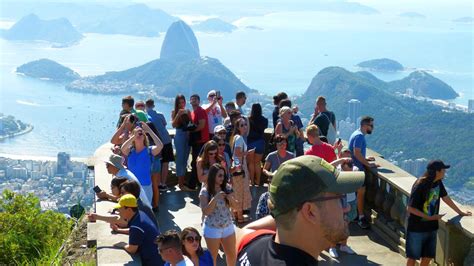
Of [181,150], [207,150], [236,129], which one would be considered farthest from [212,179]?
[181,150]

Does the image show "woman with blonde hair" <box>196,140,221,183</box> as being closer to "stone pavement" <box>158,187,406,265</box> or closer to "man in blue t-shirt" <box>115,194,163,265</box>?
"stone pavement" <box>158,187,406,265</box>

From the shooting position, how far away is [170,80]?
510ft

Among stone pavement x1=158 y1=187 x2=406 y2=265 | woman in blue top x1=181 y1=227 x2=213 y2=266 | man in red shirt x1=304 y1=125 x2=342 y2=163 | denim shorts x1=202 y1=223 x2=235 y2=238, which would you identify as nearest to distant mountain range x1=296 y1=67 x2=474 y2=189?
stone pavement x1=158 y1=187 x2=406 y2=265

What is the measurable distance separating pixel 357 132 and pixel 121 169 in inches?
136

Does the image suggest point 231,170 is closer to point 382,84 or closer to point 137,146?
point 137,146

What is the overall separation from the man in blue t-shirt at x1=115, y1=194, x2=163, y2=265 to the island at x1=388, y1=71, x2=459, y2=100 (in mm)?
151355

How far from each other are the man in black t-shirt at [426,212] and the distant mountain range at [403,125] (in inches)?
2811

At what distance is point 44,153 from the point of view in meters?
127

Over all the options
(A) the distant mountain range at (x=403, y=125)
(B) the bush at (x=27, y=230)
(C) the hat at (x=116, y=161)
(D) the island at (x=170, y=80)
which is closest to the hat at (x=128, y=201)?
(C) the hat at (x=116, y=161)

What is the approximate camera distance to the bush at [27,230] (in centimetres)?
1016

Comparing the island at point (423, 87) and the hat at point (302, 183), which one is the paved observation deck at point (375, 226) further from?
the island at point (423, 87)

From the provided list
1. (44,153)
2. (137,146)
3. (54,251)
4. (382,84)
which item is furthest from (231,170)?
(382,84)

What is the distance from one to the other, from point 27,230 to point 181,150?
2.68 meters

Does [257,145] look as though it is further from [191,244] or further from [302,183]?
[302,183]
